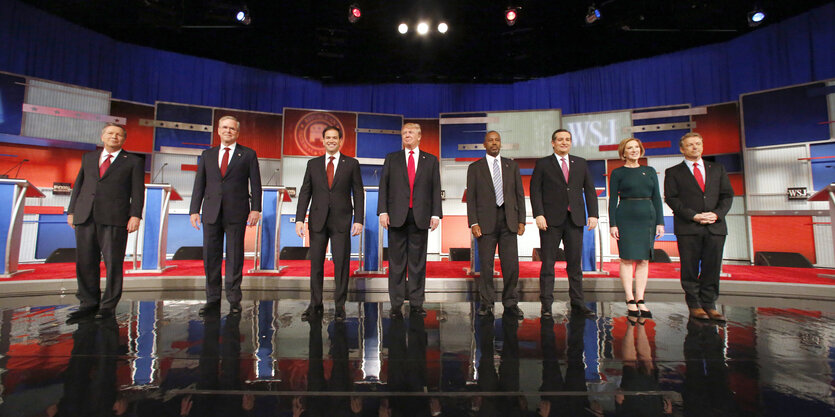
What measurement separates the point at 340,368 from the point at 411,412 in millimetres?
533

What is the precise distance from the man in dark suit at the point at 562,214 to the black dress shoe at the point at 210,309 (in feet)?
8.74

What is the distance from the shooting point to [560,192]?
2.83 m

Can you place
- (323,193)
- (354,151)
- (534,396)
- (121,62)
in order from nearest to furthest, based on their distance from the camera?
(534,396) → (323,193) → (121,62) → (354,151)

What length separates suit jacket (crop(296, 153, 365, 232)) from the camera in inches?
108

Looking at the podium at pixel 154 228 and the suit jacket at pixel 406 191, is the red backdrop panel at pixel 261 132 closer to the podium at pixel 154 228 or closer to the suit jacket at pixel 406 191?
the podium at pixel 154 228

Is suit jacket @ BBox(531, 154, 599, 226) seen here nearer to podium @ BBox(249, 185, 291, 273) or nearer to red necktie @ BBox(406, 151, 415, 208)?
red necktie @ BBox(406, 151, 415, 208)

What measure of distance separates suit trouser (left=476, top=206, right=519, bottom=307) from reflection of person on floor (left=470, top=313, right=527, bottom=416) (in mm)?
Result: 390

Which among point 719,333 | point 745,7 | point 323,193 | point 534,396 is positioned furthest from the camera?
point 745,7

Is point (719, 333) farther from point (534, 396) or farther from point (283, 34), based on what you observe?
point (283, 34)

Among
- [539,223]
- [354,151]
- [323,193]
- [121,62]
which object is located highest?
[121,62]

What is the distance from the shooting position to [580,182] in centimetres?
289

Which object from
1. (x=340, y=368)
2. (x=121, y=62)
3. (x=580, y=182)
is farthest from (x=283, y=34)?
(x=340, y=368)

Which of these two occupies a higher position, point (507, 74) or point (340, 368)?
point (507, 74)

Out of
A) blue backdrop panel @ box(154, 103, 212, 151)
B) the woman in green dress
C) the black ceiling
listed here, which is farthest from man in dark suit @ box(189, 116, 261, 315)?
blue backdrop panel @ box(154, 103, 212, 151)
